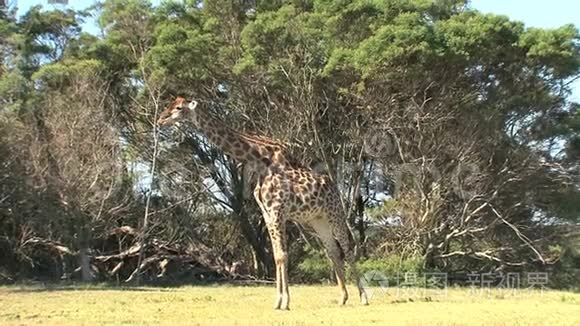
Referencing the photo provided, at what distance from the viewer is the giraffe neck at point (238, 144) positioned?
13383 millimetres

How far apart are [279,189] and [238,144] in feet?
4.00

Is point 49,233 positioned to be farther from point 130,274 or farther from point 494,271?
point 494,271

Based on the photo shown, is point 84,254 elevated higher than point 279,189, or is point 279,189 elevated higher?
point 279,189

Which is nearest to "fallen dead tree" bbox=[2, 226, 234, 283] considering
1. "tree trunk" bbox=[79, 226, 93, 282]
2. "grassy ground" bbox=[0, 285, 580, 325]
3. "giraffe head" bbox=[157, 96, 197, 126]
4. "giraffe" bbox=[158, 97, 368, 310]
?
"tree trunk" bbox=[79, 226, 93, 282]

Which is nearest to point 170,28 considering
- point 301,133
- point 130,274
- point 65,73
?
point 65,73

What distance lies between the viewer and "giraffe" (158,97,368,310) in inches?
505

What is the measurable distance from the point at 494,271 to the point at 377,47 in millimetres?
10611

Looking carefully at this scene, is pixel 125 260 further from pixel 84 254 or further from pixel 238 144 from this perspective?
pixel 238 144

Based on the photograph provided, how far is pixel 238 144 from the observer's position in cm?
1342

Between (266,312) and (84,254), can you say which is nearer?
(266,312)

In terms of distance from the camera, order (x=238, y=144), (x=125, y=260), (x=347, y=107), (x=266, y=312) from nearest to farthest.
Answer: (x=266, y=312), (x=238, y=144), (x=347, y=107), (x=125, y=260)

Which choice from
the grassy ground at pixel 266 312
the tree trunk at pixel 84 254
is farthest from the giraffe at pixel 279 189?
the tree trunk at pixel 84 254

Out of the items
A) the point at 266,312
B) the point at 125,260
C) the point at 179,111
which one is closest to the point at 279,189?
the point at 266,312

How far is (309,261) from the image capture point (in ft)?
87.9
